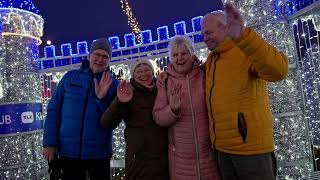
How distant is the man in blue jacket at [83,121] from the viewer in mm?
2939

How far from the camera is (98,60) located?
3041mm

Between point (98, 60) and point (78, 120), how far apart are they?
0.58 metres

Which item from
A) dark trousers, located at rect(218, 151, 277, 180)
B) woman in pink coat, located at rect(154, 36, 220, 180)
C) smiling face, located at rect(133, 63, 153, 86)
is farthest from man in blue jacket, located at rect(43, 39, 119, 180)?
dark trousers, located at rect(218, 151, 277, 180)

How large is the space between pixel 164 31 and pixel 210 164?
16.5ft

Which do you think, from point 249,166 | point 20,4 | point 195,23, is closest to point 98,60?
point 249,166

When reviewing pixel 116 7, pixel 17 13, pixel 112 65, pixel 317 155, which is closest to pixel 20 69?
pixel 17 13

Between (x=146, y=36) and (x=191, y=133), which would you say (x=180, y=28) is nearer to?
(x=146, y=36)

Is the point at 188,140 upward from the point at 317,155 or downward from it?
upward

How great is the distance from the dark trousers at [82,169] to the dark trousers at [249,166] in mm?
1283

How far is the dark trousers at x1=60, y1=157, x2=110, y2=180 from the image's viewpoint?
298cm

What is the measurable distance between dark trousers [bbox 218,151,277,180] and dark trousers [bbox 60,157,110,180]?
1.28m

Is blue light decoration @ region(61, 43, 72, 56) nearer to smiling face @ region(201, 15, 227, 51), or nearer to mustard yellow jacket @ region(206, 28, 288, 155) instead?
smiling face @ region(201, 15, 227, 51)

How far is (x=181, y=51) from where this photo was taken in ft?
8.29

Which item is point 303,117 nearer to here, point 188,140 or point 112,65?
point 188,140
